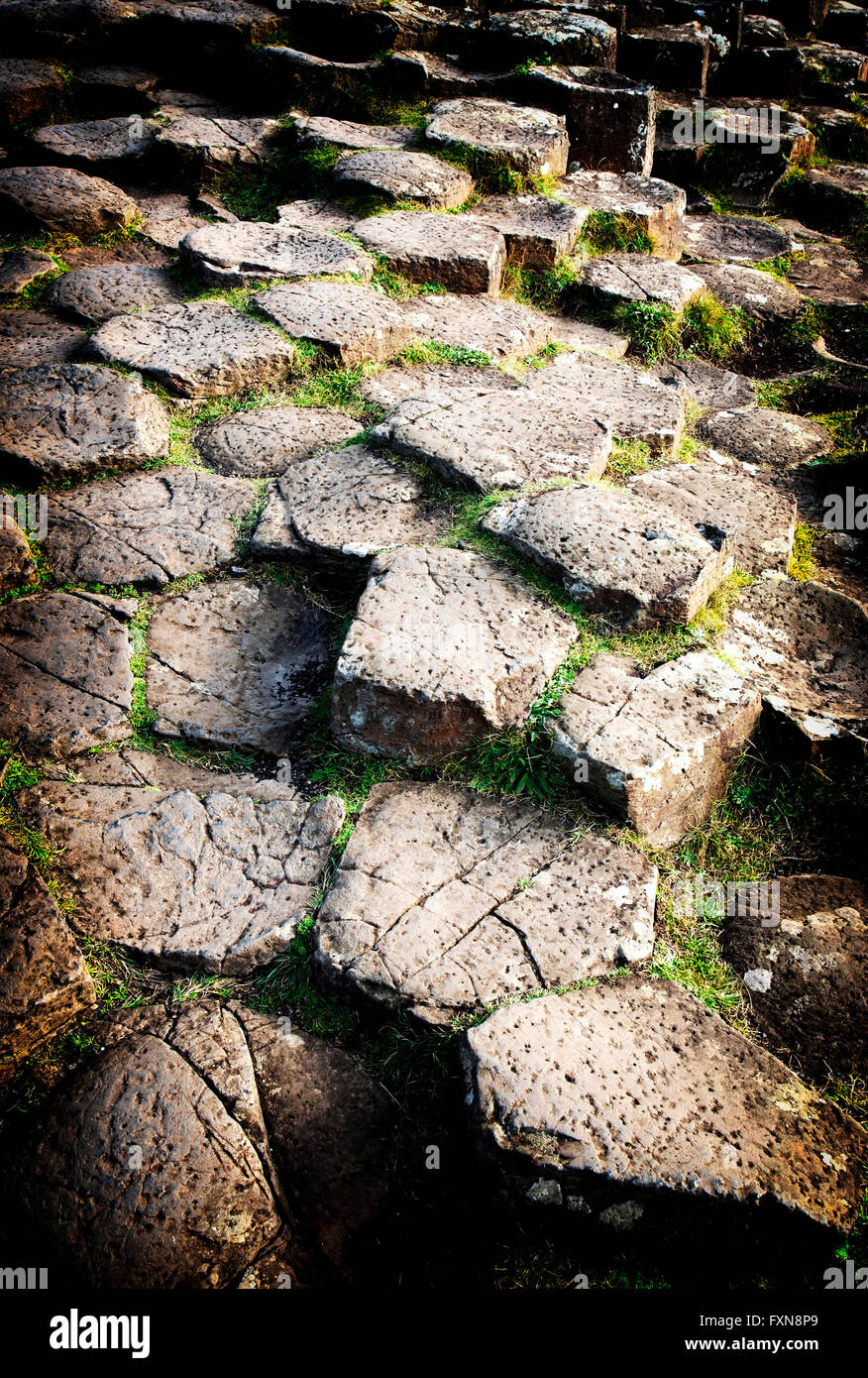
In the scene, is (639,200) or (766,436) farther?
(639,200)

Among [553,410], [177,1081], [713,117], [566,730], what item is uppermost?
[713,117]

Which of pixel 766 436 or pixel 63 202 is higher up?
pixel 63 202

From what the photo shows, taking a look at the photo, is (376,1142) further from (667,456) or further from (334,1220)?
(667,456)

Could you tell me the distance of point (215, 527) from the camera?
2.71 metres

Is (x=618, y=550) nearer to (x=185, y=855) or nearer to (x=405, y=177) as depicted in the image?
(x=185, y=855)

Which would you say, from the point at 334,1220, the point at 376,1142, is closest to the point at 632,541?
the point at 376,1142

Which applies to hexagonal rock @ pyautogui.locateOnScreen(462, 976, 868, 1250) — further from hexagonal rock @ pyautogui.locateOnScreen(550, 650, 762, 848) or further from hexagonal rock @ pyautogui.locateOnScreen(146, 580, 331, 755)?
hexagonal rock @ pyautogui.locateOnScreen(146, 580, 331, 755)

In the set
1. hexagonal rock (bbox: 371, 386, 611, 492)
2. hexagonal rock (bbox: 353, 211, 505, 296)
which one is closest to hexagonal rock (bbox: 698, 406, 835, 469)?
hexagonal rock (bbox: 371, 386, 611, 492)

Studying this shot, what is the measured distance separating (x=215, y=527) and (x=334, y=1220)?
1976 millimetres

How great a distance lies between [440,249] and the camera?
3879 mm

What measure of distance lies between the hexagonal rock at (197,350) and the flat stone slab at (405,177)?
135 centimetres

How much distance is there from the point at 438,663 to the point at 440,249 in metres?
2.63

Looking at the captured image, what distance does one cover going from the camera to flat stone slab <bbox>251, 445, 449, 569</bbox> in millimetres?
2568

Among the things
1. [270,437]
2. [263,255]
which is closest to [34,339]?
[263,255]
